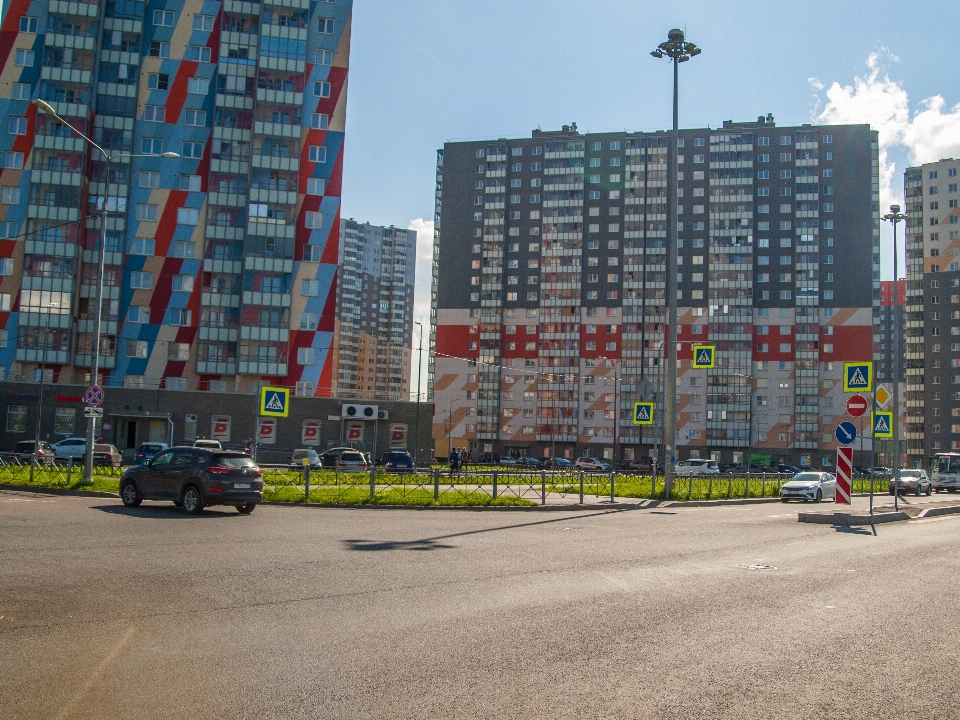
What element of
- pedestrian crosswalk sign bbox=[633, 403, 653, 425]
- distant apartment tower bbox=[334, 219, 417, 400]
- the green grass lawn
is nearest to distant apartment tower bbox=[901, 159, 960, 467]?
the green grass lawn

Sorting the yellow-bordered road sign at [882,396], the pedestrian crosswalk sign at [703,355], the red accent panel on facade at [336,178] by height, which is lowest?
the yellow-bordered road sign at [882,396]

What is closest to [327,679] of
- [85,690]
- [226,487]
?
[85,690]

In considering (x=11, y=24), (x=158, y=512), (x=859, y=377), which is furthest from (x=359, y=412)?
(x=859, y=377)

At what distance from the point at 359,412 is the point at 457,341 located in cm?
4530

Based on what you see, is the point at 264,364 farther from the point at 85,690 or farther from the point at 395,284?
the point at 395,284

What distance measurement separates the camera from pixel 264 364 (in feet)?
205

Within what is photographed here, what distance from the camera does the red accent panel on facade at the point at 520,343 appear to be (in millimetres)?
101750

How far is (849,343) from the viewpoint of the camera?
312 feet

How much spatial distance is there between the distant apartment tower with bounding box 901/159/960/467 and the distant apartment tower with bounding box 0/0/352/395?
89781 mm

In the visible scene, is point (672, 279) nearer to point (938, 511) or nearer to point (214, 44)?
point (938, 511)

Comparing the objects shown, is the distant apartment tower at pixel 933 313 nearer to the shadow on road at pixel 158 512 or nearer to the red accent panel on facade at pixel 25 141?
the red accent panel on facade at pixel 25 141

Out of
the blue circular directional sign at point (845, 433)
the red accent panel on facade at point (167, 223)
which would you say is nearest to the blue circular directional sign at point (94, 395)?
the blue circular directional sign at point (845, 433)

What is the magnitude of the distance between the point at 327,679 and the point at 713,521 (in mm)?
16903

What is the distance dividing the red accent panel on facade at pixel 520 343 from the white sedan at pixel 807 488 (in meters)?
67.2
